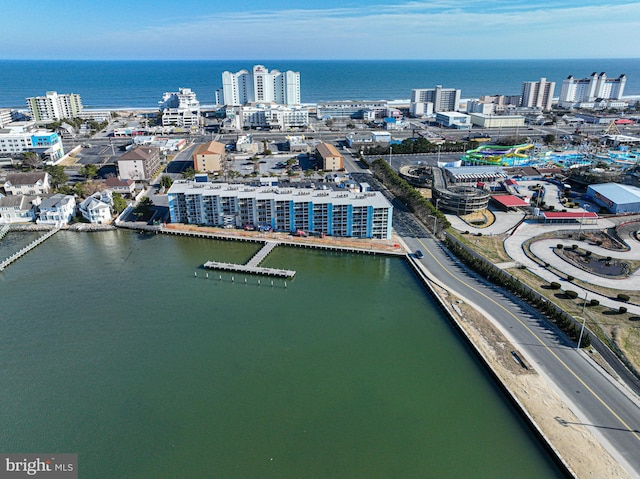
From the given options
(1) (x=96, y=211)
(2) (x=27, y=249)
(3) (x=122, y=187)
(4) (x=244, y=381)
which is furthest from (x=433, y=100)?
(4) (x=244, y=381)

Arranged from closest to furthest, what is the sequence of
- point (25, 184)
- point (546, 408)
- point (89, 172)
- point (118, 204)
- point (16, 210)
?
point (546, 408), point (16, 210), point (118, 204), point (25, 184), point (89, 172)

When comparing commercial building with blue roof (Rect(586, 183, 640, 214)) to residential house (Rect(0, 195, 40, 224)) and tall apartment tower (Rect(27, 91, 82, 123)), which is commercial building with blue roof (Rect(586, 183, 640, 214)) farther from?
tall apartment tower (Rect(27, 91, 82, 123))

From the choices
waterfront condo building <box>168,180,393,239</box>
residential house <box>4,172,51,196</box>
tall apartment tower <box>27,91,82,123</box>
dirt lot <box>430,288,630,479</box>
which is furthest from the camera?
tall apartment tower <box>27,91,82,123</box>

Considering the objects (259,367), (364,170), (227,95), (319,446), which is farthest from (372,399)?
(227,95)

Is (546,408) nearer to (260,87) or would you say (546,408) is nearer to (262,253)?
(262,253)

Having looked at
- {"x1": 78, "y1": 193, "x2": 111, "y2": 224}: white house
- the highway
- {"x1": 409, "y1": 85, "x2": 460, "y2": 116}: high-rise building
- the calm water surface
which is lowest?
the calm water surface

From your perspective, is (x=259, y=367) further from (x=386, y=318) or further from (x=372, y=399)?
(x=386, y=318)

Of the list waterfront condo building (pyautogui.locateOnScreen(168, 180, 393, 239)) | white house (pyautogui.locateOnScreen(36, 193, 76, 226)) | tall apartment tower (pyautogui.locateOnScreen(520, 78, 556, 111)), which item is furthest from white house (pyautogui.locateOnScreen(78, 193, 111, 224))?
tall apartment tower (pyautogui.locateOnScreen(520, 78, 556, 111))

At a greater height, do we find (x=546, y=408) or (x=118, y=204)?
(x=118, y=204)
